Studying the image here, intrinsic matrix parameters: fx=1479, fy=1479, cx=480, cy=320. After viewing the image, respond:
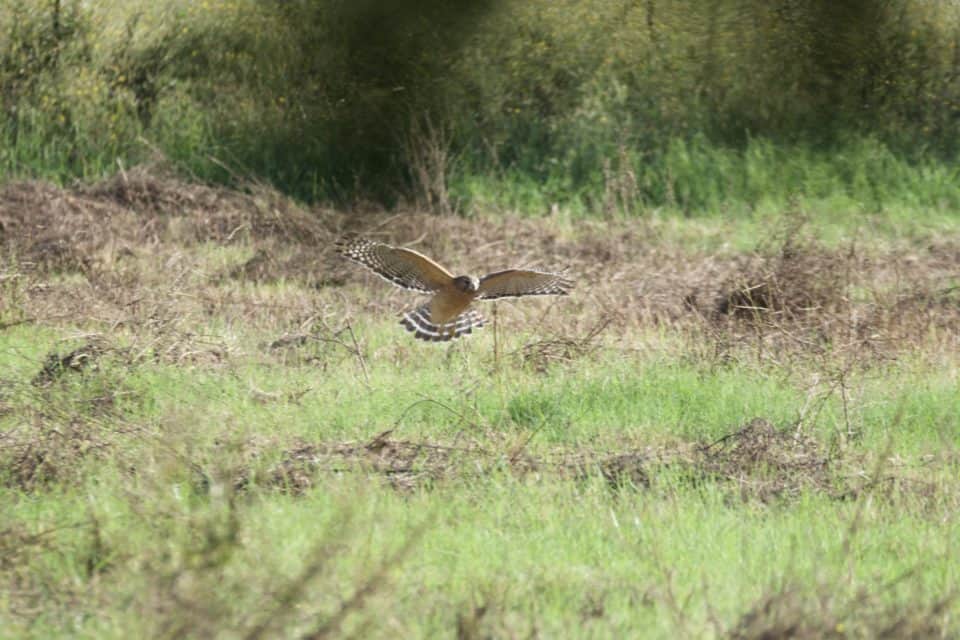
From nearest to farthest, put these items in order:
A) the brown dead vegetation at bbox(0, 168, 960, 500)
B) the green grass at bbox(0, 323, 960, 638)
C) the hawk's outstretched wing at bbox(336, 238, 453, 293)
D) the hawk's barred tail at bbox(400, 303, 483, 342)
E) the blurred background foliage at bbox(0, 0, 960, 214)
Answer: the green grass at bbox(0, 323, 960, 638)
the brown dead vegetation at bbox(0, 168, 960, 500)
the hawk's outstretched wing at bbox(336, 238, 453, 293)
the hawk's barred tail at bbox(400, 303, 483, 342)
the blurred background foliage at bbox(0, 0, 960, 214)

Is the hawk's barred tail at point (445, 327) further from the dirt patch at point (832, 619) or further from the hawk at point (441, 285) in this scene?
the dirt patch at point (832, 619)

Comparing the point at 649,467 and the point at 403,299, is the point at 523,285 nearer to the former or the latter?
the point at 649,467

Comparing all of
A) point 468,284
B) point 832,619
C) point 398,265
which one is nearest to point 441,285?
point 398,265

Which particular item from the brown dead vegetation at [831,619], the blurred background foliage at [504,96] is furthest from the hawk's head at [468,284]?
the blurred background foliage at [504,96]

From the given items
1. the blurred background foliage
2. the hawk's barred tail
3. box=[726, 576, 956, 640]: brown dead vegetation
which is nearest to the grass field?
box=[726, 576, 956, 640]: brown dead vegetation

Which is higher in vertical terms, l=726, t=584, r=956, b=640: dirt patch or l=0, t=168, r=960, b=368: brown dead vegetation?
l=726, t=584, r=956, b=640: dirt patch

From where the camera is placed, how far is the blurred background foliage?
14.5 m

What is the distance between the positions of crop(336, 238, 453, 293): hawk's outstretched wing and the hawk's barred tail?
0.74ft

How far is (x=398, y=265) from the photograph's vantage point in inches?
322

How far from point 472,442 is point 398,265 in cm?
167

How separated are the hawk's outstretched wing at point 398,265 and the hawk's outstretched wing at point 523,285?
0.24m

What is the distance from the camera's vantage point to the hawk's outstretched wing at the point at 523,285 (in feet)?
25.9

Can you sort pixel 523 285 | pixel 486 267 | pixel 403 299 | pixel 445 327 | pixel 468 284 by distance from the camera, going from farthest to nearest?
1. pixel 486 267
2. pixel 403 299
3. pixel 445 327
4. pixel 523 285
5. pixel 468 284

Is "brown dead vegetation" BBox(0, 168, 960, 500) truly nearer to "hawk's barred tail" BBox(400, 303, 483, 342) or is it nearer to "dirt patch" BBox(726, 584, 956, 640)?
"hawk's barred tail" BBox(400, 303, 483, 342)
